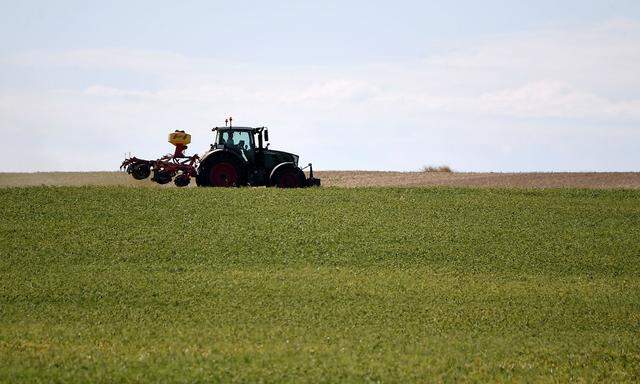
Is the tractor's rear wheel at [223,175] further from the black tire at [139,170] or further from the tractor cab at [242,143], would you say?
the black tire at [139,170]

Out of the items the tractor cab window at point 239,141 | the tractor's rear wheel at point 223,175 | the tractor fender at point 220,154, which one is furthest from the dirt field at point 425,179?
the tractor cab window at point 239,141

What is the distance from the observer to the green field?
1463cm

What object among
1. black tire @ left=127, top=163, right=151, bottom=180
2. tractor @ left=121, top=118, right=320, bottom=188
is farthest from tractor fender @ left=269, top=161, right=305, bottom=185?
black tire @ left=127, top=163, right=151, bottom=180

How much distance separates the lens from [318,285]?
2150 cm

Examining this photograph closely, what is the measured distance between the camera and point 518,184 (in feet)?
139

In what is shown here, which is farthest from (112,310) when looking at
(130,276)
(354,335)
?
(354,335)

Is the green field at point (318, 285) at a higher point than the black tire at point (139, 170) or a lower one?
lower

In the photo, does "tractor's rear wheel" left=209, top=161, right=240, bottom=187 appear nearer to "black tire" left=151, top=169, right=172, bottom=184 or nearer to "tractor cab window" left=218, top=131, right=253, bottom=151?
"tractor cab window" left=218, top=131, right=253, bottom=151

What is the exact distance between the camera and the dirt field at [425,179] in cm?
4216

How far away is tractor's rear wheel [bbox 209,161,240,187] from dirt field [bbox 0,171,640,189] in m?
5.52

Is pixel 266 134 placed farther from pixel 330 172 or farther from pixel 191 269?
pixel 330 172

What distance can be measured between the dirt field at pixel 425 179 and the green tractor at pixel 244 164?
5.63 meters

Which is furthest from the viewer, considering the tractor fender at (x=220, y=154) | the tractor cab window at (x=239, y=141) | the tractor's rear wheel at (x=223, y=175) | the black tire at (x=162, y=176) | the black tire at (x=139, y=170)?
the black tire at (x=139, y=170)

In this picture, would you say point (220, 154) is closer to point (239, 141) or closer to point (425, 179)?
point (239, 141)
